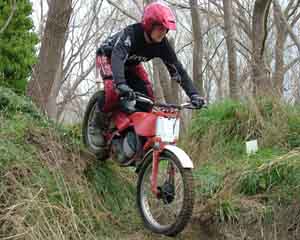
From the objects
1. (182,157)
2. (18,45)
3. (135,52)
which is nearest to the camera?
(182,157)

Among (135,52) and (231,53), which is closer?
(135,52)

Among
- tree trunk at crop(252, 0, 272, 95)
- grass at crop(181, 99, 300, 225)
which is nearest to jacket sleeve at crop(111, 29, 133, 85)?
grass at crop(181, 99, 300, 225)

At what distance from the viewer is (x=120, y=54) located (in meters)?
4.54

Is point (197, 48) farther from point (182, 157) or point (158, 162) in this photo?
point (182, 157)

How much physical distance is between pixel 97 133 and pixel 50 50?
6.24 ft

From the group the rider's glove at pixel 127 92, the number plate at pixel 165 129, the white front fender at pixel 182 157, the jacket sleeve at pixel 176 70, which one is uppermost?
the jacket sleeve at pixel 176 70

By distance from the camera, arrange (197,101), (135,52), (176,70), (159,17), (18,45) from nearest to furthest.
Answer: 1. (159,17)
2. (197,101)
3. (135,52)
4. (176,70)
5. (18,45)

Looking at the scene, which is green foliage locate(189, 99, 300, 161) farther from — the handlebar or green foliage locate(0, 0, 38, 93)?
green foliage locate(0, 0, 38, 93)

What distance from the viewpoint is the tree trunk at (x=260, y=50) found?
7.56m

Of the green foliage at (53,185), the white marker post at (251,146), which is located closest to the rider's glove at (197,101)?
the green foliage at (53,185)

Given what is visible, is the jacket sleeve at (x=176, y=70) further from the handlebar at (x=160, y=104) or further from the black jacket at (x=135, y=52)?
the handlebar at (x=160, y=104)

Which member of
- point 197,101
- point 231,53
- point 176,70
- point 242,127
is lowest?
point 242,127

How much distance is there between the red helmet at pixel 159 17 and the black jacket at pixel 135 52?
0.64 feet

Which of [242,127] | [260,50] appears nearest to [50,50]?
[242,127]
